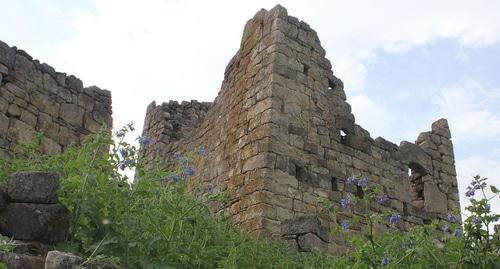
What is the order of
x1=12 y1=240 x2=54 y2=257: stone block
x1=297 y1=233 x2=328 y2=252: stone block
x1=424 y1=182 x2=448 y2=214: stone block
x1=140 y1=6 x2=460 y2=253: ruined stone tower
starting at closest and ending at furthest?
x1=12 y1=240 x2=54 y2=257: stone block < x1=297 y1=233 x2=328 y2=252: stone block < x1=140 y1=6 x2=460 y2=253: ruined stone tower < x1=424 y1=182 x2=448 y2=214: stone block

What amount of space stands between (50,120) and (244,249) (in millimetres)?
3040

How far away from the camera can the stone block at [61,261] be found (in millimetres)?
2395

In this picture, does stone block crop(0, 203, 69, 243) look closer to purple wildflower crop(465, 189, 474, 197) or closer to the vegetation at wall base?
the vegetation at wall base

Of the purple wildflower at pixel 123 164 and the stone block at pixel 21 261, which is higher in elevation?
the purple wildflower at pixel 123 164

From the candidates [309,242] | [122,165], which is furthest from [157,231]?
[309,242]

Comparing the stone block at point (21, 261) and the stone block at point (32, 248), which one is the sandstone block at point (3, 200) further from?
the stone block at point (21, 261)

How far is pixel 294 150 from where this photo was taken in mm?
6910

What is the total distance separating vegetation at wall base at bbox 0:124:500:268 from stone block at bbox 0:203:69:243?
84 mm

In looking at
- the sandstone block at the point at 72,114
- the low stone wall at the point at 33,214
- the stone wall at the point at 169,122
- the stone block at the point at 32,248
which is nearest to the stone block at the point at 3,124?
the sandstone block at the point at 72,114

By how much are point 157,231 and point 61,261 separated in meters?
0.91

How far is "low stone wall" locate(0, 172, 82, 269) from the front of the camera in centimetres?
279

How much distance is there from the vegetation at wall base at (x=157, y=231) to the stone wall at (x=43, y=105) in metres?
1.78

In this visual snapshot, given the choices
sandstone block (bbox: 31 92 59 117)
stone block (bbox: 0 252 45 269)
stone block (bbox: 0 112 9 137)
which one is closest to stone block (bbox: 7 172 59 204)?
stone block (bbox: 0 252 45 269)

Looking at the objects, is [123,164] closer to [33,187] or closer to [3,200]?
[33,187]
